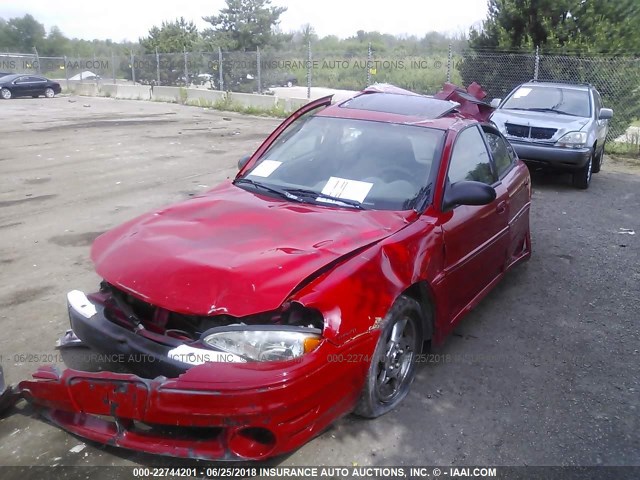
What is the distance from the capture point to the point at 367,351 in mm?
2986

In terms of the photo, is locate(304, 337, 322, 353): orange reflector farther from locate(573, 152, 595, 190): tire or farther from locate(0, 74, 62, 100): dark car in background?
locate(0, 74, 62, 100): dark car in background

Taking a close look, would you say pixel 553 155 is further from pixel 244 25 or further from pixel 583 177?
pixel 244 25

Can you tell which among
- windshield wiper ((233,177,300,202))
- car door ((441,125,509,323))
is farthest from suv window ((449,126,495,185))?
windshield wiper ((233,177,300,202))

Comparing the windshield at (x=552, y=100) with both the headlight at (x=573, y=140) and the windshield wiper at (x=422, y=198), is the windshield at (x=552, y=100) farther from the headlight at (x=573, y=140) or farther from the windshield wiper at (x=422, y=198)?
the windshield wiper at (x=422, y=198)

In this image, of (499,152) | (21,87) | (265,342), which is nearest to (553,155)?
(499,152)

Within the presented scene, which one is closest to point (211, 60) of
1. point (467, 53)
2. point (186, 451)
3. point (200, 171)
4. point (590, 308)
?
point (467, 53)

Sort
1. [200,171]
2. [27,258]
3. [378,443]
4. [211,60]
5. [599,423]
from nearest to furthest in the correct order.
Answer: [378,443] → [599,423] → [27,258] → [200,171] → [211,60]

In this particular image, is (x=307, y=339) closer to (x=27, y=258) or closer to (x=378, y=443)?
(x=378, y=443)

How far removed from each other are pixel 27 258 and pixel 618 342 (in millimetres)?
5153

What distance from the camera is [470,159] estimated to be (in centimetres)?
448

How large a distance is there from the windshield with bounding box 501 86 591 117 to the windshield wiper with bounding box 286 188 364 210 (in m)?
7.67

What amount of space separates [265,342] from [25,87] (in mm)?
32701

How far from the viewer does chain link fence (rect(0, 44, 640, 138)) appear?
15164 millimetres

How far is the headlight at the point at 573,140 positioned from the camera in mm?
9344
